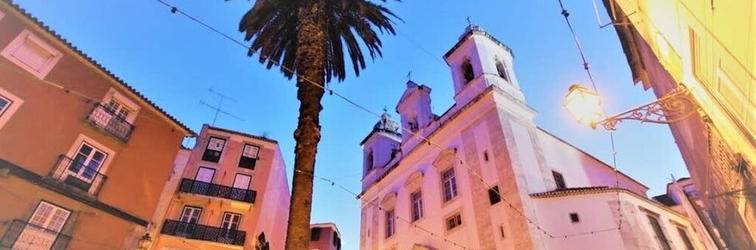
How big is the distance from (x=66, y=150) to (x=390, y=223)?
18208 millimetres

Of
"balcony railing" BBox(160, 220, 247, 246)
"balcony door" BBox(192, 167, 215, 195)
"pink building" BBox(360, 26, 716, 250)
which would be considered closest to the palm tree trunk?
"pink building" BBox(360, 26, 716, 250)

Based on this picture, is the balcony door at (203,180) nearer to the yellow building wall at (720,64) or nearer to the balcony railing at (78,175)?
the balcony railing at (78,175)

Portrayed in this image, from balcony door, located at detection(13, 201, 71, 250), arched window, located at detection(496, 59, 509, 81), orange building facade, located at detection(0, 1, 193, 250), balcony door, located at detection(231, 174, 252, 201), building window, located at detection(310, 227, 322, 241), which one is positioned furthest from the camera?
building window, located at detection(310, 227, 322, 241)

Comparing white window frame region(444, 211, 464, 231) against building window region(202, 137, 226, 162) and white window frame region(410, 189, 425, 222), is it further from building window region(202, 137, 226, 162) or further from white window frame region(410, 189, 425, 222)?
building window region(202, 137, 226, 162)

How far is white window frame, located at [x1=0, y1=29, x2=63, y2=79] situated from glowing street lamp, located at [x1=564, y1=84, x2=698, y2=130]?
21.3m

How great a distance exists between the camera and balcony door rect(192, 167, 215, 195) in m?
27.8

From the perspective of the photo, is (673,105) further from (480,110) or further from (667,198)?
(667,198)

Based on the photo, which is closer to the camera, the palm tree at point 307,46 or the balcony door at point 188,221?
the palm tree at point 307,46

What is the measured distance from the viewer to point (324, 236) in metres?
44.4

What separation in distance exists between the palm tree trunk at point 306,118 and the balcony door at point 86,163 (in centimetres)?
A: 1402

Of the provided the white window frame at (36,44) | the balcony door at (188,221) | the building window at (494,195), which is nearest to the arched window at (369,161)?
the balcony door at (188,221)

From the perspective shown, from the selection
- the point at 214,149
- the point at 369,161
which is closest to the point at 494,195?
the point at 369,161

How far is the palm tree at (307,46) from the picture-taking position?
844cm

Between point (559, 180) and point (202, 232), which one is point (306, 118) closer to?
point (559, 180)
